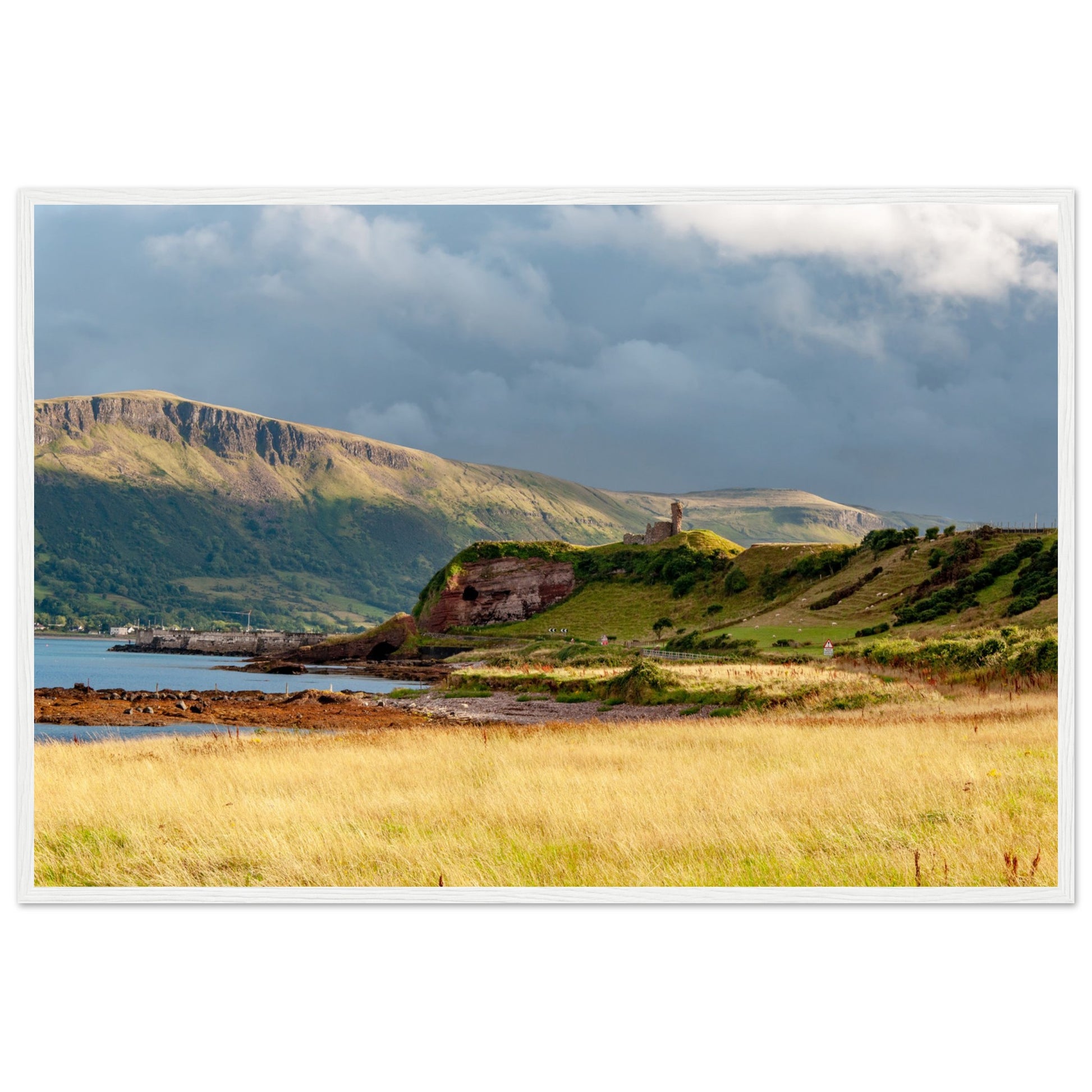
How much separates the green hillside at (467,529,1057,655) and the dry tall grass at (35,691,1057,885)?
2400 cm

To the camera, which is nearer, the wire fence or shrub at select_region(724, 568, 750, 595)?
the wire fence

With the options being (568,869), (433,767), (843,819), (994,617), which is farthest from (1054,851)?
(994,617)

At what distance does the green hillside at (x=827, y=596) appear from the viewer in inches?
1877

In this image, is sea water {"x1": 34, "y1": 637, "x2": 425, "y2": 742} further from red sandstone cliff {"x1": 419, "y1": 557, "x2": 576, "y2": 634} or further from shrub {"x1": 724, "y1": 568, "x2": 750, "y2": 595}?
shrub {"x1": 724, "y1": 568, "x2": 750, "y2": 595}

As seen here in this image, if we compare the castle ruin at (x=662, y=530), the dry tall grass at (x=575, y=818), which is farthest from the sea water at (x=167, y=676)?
the castle ruin at (x=662, y=530)

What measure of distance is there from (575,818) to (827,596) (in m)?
66.3

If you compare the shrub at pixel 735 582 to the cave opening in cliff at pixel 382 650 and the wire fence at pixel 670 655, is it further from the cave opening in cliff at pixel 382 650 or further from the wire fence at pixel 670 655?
the cave opening in cliff at pixel 382 650

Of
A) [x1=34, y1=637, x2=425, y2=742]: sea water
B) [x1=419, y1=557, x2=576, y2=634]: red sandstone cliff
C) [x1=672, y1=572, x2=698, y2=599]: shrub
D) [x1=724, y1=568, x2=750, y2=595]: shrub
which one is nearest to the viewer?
[x1=34, y1=637, x2=425, y2=742]: sea water

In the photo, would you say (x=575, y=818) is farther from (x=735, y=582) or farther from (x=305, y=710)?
(x=735, y=582)

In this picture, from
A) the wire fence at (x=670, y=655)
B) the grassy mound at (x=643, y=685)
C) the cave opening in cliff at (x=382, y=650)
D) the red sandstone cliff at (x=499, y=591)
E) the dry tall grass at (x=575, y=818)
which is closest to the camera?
the dry tall grass at (x=575, y=818)

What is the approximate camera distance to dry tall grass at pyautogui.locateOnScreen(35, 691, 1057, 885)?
8781 mm

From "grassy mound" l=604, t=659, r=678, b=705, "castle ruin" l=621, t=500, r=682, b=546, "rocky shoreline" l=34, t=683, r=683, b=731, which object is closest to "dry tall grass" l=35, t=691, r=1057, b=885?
"rocky shoreline" l=34, t=683, r=683, b=731

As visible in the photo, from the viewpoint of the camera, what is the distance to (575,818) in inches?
399

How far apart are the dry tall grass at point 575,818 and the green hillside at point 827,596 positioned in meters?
24.0
